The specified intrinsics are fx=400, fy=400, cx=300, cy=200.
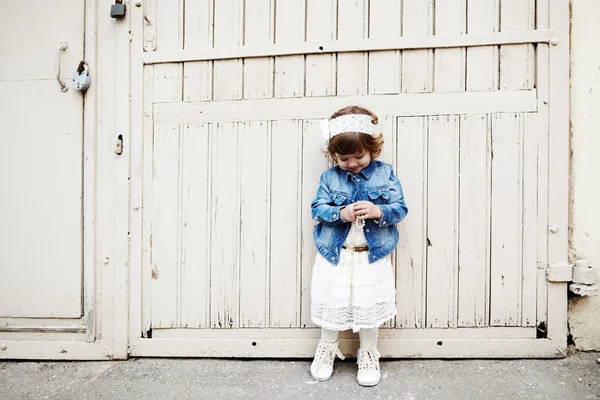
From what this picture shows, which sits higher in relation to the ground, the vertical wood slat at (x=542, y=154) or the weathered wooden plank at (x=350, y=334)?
the vertical wood slat at (x=542, y=154)

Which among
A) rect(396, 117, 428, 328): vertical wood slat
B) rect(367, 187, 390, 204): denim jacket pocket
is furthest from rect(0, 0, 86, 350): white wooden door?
rect(396, 117, 428, 328): vertical wood slat

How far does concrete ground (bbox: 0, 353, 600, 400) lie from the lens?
176cm

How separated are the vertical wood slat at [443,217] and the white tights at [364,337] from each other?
36 cm

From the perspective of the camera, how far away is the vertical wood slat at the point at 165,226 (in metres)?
2.13

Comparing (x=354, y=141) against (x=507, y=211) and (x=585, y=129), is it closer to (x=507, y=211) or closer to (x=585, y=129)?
(x=507, y=211)

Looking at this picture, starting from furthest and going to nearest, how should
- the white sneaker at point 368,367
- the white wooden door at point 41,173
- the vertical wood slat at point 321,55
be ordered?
1. the white wooden door at point 41,173
2. the vertical wood slat at point 321,55
3. the white sneaker at point 368,367

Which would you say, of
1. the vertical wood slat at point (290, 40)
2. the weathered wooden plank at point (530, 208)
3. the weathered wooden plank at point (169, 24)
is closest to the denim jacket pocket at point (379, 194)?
the vertical wood slat at point (290, 40)

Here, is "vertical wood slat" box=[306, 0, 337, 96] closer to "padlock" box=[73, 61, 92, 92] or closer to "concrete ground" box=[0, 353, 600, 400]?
"padlock" box=[73, 61, 92, 92]

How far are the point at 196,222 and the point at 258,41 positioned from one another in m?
1.00

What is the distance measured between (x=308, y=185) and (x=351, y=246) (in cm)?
40

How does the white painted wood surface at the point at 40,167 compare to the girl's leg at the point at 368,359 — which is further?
the white painted wood surface at the point at 40,167

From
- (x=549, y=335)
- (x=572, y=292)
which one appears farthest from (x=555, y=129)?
(x=549, y=335)

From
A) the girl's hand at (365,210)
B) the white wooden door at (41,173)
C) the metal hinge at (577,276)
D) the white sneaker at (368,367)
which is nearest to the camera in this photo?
the girl's hand at (365,210)

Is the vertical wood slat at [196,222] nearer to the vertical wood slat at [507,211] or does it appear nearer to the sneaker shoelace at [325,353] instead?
the sneaker shoelace at [325,353]
